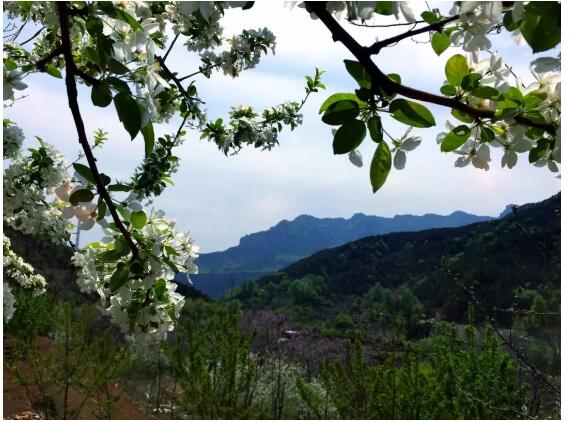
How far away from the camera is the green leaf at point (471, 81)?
0.69 m

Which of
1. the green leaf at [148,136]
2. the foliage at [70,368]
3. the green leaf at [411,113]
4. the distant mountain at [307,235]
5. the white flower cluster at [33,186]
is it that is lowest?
the foliage at [70,368]

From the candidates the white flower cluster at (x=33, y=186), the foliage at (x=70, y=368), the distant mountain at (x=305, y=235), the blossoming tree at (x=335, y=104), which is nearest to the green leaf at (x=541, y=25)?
the blossoming tree at (x=335, y=104)

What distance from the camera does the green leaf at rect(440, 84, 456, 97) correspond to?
0.72 m

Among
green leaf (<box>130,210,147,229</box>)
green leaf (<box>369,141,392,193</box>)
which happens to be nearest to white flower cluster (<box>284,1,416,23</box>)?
green leaf (<box>369,141,392,193</box>)

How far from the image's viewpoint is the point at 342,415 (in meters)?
3.85

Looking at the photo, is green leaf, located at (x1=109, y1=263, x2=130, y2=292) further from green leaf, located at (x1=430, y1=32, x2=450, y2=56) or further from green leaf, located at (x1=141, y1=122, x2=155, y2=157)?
green leaf, located at (x1=430, y1=32, x2=450, y2=56)

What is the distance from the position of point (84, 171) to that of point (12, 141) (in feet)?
3.13

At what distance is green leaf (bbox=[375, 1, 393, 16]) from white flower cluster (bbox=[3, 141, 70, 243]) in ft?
4.27

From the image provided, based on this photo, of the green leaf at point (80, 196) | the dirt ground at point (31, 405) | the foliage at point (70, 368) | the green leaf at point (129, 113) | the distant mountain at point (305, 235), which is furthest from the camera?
the distant mountain at point (305, 235)

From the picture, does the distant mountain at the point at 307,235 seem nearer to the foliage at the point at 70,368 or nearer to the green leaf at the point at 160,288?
the foliage at the point at 70,368

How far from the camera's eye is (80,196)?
1.00 meters

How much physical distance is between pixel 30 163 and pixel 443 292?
55.5 feet

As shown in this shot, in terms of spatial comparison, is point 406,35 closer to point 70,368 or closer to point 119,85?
point 119,85

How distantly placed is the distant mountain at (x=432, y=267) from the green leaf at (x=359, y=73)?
11772mm
